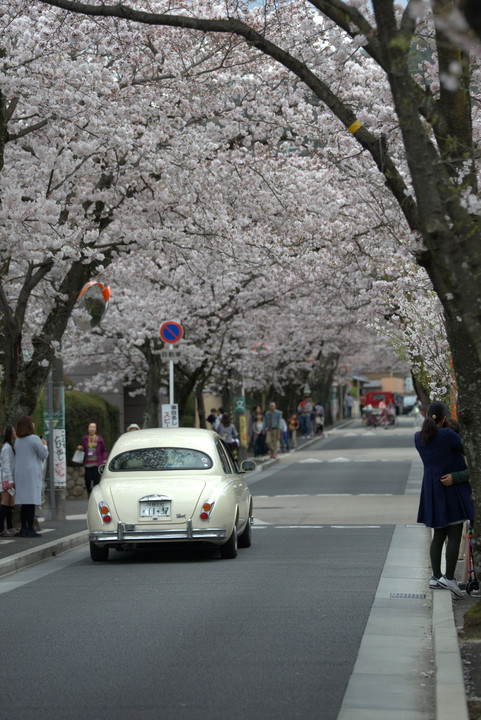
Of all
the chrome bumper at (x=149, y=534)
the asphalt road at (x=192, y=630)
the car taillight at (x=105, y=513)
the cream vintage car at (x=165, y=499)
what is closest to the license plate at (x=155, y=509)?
the cream vintage car at (x=165, y=499)

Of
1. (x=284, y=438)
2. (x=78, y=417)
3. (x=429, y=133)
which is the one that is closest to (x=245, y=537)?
(x=429, y=133)

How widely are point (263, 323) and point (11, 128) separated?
2041cm

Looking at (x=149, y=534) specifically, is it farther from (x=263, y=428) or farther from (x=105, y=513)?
(x=263, y=428)

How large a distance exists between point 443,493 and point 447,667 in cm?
344

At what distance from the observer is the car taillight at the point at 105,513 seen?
13234 millimetres

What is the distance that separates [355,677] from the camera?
7281 mm

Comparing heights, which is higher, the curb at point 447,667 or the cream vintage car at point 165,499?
the cream vintage car at point 165,499

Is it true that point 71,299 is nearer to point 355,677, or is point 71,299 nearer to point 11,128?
point 11,128

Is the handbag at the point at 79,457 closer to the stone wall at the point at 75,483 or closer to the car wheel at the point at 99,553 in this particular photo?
the stone wall at the point at 75,483

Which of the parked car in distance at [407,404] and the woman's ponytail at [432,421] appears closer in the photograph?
the woman's ponytail at [432,421]

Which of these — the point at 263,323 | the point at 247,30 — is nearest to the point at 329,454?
the point at 263,323

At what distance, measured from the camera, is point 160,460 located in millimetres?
14195

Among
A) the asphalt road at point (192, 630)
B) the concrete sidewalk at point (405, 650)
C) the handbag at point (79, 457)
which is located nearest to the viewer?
the concrete sidewalk at point (405, 650)

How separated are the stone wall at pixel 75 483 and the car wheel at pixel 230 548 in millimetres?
12692
